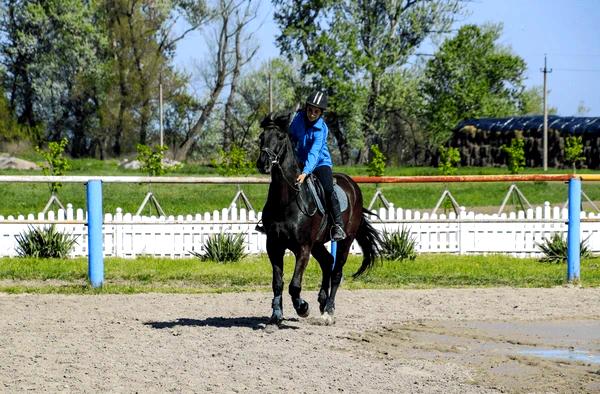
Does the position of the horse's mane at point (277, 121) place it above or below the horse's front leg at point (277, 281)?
above

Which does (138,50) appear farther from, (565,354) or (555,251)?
(565,354)

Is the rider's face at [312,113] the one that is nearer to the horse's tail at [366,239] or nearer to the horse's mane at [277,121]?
the horse's mane at [277,121]

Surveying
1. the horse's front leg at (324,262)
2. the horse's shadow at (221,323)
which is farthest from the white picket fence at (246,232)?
the horse's shadow at (221,323)

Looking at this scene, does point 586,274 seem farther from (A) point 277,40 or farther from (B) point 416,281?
(A) point 277,40

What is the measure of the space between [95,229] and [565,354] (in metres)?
7.89

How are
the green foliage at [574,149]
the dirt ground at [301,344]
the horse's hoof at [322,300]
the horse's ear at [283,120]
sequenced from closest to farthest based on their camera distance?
1. the dirt ground at [301,344]
2. the horse's ear at [283,120]
3. the horse's hoof at [322,300]
4. the green foliage at [574,149]

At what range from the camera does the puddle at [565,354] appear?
9.51 m

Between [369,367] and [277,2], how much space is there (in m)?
58.8

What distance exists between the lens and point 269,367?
8805mm

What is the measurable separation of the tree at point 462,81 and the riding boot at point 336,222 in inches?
2355

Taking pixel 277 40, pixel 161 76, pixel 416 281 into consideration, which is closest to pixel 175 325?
pixel 416 281

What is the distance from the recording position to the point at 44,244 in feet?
66.8

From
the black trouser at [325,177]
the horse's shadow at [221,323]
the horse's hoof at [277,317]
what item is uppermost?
the black trouser at [325,177]

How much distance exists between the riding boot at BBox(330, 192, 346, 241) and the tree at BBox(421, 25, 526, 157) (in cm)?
5983
